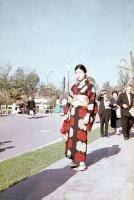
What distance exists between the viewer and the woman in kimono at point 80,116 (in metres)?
7.34

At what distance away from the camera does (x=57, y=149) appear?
33.1 feet

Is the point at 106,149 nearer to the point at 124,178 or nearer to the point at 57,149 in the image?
the point at 57,149

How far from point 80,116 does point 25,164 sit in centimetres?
143

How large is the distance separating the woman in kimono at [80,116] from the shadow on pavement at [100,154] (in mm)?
551

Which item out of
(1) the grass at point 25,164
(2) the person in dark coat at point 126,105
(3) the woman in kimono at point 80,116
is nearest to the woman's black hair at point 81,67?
(3) the woman in kimono at point 80,116

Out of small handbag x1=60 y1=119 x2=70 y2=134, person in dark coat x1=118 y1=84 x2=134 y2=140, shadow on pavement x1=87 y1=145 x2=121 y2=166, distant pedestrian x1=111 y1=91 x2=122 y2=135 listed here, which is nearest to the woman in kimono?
small handbag x1=60 y1=119 x2=70 y2=134

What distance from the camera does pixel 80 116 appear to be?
24.3 feet

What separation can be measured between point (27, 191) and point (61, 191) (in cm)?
46

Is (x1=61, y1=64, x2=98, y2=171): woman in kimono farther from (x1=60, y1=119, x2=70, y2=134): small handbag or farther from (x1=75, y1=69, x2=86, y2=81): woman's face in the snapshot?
(x1=60, y1=119, x2=70, y2=134): small handbag

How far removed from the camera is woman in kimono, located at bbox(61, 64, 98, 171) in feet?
24.1

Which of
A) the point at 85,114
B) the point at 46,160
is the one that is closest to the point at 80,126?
the point at 85,114

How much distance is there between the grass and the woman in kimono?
0.64m

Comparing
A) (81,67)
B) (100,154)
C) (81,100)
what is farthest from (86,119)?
(100,154)

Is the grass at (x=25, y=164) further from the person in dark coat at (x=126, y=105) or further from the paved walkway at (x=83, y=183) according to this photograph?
the person in dark coat at (x=126, y=105)
